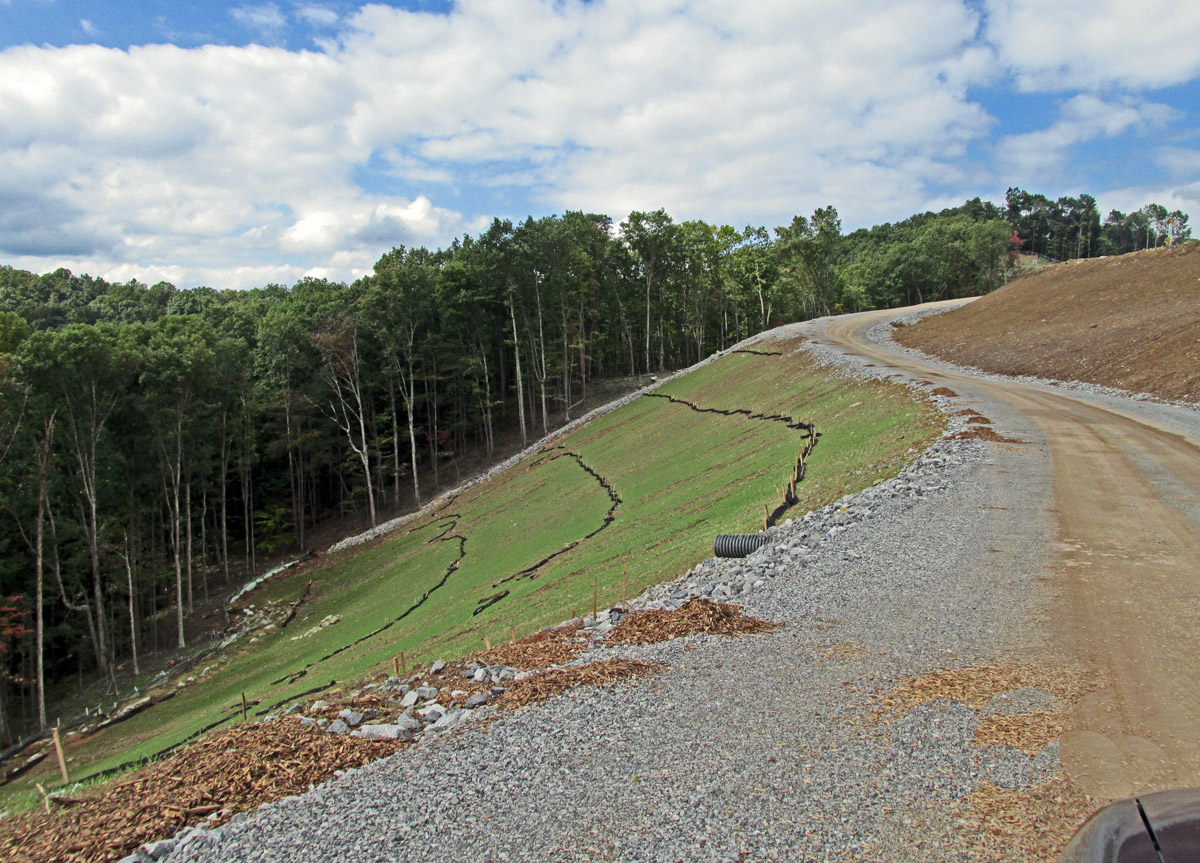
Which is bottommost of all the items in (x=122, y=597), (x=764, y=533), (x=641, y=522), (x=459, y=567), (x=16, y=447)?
(x=122, y=597)

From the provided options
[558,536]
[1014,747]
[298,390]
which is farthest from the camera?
[298,390]

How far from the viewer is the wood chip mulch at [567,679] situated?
905 cm

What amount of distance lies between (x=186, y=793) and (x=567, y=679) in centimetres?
474

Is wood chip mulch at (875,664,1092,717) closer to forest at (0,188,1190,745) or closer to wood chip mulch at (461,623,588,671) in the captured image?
wood chip mulch at (461,623,588,671)

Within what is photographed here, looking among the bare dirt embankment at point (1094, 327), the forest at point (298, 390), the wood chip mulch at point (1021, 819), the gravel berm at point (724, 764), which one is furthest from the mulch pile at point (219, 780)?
the bare dirt embankment at point (1094, 327)

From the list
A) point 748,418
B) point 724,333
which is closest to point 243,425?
point 748,418

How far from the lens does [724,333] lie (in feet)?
310

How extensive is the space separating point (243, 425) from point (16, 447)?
22750mm

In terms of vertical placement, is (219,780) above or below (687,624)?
above

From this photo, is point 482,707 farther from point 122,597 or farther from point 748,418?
point 122,597

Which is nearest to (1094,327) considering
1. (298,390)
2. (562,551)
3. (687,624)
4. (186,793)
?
(562,551)

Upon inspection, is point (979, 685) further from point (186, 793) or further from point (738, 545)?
point (186, 793)

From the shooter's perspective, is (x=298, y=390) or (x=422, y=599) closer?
(x=422, y=599)

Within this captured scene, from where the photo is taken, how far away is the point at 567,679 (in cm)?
952
